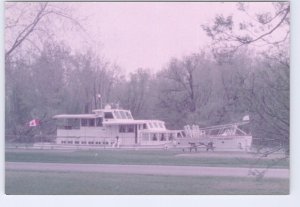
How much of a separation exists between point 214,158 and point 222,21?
1.32 m

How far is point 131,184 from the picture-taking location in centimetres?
888

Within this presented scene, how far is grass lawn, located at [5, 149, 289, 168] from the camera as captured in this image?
29.5 feet

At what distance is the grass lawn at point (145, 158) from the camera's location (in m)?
8.98

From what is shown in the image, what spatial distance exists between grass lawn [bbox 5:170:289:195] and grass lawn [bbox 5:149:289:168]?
0.14 metres

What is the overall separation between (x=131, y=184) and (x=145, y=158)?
296 mm

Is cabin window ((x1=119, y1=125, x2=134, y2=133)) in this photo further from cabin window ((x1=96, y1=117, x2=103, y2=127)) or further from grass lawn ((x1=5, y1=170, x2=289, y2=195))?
grass lawn ((x1=5, y1=170, x2=289, y2=195))

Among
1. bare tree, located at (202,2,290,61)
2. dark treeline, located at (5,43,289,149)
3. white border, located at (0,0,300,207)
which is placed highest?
bare tree, located at (202,2,290,61)

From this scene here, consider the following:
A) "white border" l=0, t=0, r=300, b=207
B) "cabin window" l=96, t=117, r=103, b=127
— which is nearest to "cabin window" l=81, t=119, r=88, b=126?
"cabin window" l=96, t=117, r=103, b=127

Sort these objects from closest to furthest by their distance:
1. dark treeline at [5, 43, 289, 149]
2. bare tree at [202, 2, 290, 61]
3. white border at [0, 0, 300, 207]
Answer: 1. white border at [0, 0, 300, 207]
2. bare tree at [202, 2, 290, 61]
3. dark treeline at [5, 43, 289, 149]

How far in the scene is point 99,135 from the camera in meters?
8.99
